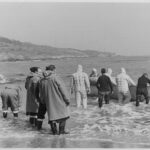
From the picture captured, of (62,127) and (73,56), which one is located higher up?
(73,56)

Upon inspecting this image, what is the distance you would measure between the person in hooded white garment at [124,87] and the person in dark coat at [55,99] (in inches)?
72.7

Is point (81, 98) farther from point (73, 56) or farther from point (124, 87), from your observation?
point (73, 56)

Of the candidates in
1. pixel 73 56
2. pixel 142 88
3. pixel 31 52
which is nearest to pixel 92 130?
pixel 73 56

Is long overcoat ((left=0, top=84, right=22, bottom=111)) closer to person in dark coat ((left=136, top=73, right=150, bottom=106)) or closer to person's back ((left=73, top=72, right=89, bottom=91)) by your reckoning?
person's back ((left=73, top=72, right=89, bottom=91))

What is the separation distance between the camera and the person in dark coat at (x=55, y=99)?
5.06 m

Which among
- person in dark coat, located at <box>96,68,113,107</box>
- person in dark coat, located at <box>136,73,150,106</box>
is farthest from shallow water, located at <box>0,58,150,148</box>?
person in dark coat, located at <box>96,68,113,107</box>

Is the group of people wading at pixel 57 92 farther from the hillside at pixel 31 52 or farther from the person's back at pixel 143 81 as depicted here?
the hillside at pixel 31 52

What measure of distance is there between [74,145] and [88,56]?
185cm

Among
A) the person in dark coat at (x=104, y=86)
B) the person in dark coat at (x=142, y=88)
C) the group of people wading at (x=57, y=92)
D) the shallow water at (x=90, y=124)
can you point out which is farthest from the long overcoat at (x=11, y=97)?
the person in dark coat at (x=142, y=88)

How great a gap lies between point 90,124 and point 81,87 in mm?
1350

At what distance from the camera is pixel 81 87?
22.1ft

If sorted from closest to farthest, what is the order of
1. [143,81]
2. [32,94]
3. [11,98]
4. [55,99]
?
[55,99] < [32,94] < [11,98] < [143,81]

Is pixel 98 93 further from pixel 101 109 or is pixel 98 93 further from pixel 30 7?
pixel 30 7

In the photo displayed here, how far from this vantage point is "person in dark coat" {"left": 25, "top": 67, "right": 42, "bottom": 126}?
18.6ft
